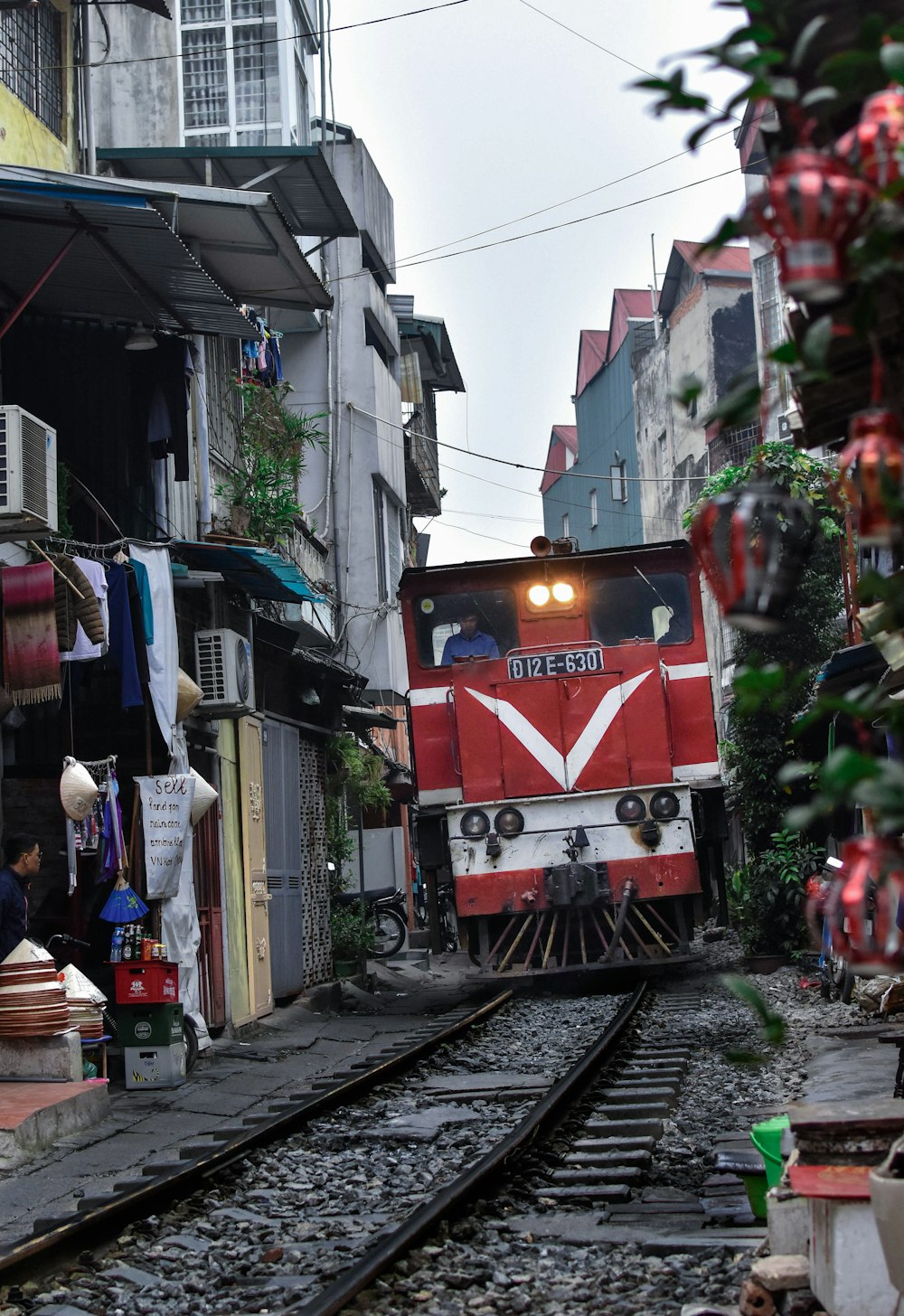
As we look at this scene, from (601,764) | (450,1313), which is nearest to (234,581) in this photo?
(601,764)

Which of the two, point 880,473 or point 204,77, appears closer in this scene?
point 880,473

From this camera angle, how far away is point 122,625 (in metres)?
9.89

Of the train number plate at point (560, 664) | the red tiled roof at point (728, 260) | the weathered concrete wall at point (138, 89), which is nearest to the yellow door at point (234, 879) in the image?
the train number plate at point (560, 664)

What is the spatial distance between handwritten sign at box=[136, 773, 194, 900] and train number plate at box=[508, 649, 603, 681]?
3449 mm

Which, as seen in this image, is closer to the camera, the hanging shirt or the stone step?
the stone step

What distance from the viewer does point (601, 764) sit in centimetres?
1252

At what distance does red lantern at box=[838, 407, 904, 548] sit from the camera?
2193 mm

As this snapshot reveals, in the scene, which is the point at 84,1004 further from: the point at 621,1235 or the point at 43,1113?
the point at 621,1235

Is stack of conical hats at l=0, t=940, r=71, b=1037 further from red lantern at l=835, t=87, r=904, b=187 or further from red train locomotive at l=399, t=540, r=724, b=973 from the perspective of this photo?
red lantern at l=835, t=87, r=904, b=187

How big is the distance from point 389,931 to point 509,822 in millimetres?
9342

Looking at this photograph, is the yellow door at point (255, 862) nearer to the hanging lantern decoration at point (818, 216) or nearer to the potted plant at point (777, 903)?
the potted plant at point (777, 903)

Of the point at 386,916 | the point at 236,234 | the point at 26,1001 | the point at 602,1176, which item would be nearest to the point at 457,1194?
the point at 602,1176

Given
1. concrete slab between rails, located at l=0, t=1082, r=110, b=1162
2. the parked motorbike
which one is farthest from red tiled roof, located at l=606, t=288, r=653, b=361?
concrete slab between rails, located at l=0, t=1082, r=110, b=1162

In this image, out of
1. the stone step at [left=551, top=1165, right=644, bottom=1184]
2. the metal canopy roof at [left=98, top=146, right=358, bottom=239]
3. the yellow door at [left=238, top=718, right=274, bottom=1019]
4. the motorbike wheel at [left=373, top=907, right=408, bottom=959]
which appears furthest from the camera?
the motorbike wheel at [left=373, top=907, right=408, bottom=959]
